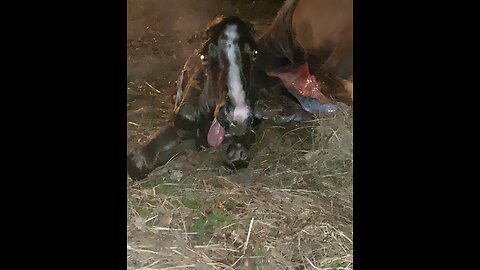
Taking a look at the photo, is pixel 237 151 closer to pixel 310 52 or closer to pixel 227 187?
pixel 227 187

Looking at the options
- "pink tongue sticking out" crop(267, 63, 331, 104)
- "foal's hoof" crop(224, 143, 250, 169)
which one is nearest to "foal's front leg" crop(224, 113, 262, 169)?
"foal's hoof" crop(224, 143, 250, 169)

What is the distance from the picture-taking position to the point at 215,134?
1.51 meters

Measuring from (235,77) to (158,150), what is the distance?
26 centimetres

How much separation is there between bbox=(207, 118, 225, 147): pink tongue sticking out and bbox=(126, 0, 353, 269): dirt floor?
2 cm

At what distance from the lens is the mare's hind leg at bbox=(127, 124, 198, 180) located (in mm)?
1490

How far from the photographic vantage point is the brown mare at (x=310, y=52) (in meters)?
1.51

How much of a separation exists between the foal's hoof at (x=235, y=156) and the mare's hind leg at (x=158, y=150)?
0.28ft

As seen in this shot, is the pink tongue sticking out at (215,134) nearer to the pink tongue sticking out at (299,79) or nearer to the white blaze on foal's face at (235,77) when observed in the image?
the white blaze on foal's face at (235,77)

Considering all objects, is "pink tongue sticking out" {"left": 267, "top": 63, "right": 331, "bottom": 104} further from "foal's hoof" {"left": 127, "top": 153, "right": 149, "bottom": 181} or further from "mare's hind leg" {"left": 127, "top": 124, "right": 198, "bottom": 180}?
"foal's hoof" {"left": 127, "top": 153, "right": 149, "bottom": 181}

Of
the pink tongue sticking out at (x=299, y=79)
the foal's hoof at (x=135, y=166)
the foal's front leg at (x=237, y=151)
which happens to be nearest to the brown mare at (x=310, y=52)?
the pink tongue sticking out at (x=299, y=79)

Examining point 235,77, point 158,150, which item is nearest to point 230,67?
point 235,77
